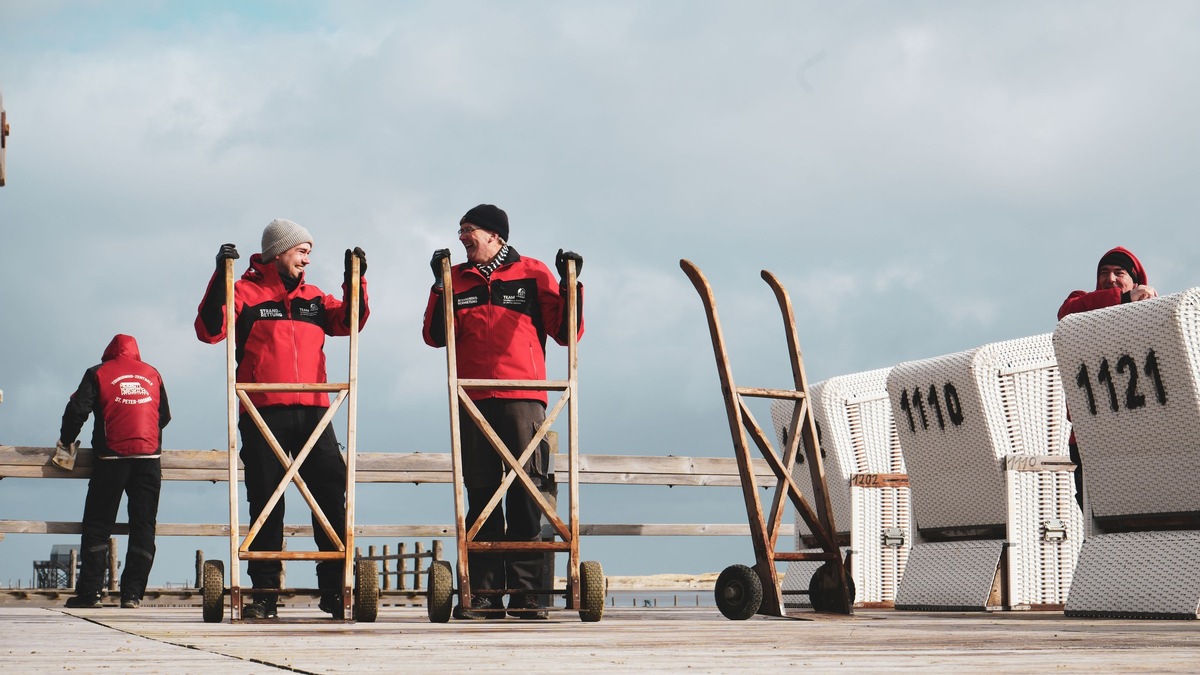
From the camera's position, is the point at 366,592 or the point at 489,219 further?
the point at 489,219

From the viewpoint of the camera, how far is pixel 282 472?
6434mm

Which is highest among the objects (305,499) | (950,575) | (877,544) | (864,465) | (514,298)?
(514,298)

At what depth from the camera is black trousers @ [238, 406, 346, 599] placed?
6.29 m

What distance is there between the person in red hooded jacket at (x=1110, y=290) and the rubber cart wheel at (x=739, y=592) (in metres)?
1.52

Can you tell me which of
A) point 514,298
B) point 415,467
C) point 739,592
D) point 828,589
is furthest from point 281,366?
point 415,467

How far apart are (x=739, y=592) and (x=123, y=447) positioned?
5088 millimetres

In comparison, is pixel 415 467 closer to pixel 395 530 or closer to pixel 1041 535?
pixel 395 530

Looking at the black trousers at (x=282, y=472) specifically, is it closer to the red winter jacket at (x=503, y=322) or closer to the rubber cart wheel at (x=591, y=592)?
the red winter jacket at (x=503, y=322)

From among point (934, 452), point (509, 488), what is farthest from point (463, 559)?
point (934, 452)

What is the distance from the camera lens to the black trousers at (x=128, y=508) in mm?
9398

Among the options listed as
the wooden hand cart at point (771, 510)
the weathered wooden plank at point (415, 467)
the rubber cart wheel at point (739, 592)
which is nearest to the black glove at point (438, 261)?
the wooden hand cart at point (771, 510)

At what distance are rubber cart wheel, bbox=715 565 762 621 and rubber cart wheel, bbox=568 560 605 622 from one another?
543 millimetres

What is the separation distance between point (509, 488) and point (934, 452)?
2.20 meters

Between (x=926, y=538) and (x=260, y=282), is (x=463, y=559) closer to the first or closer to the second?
(x=260, y=282)
